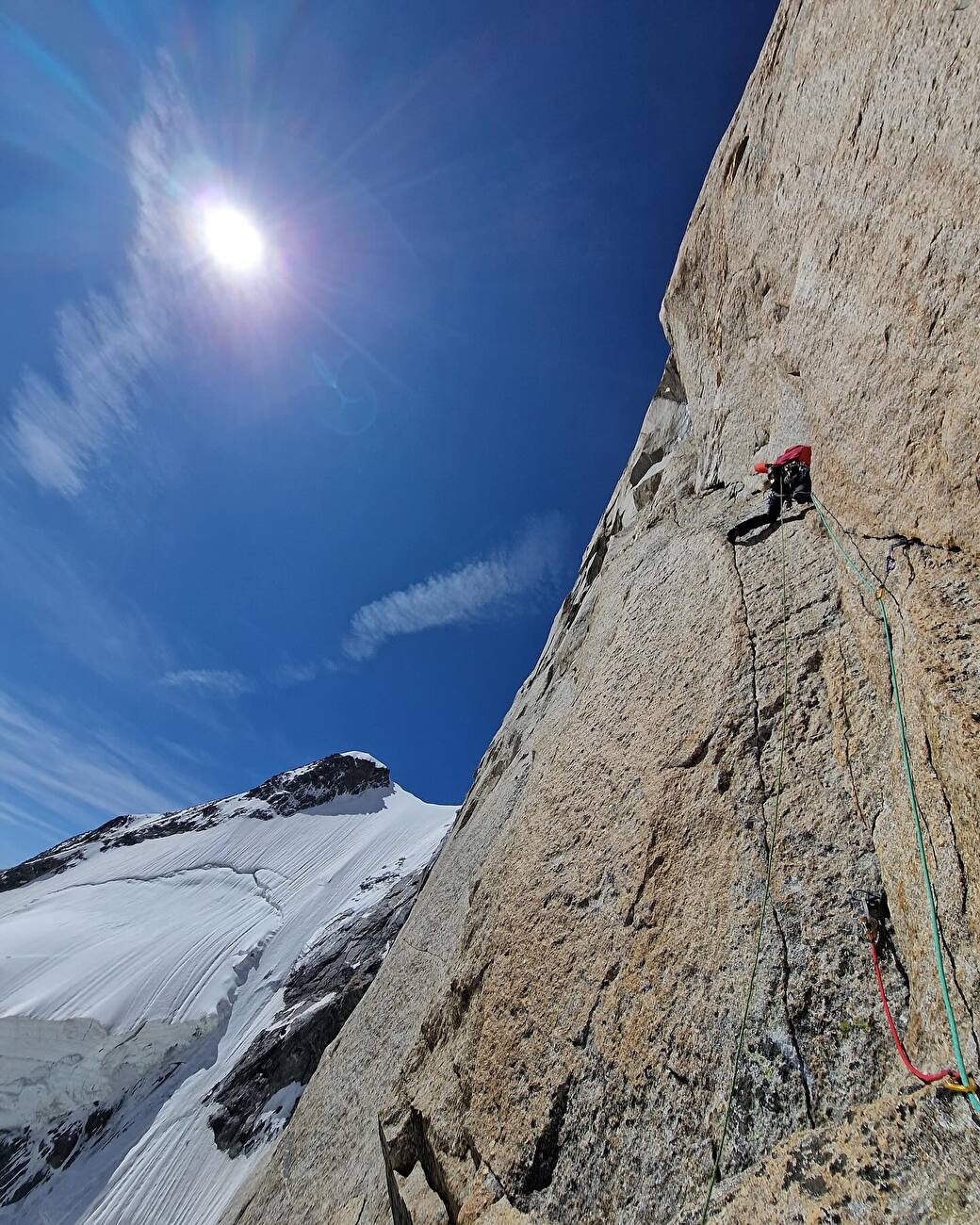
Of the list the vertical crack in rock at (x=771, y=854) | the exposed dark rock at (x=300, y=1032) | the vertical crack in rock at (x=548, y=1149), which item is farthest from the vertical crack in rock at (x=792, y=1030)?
the exposed dark rock at (x=300, y=1032)

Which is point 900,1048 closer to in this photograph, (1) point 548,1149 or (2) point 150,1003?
(1) point 548,1149

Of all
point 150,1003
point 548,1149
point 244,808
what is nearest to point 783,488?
point 548,1149

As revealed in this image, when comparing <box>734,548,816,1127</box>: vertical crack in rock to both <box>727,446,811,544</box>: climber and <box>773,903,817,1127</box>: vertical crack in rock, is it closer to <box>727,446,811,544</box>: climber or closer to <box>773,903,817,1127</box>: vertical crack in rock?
<box>773,903,817,1127</box>: vertical crack in rock

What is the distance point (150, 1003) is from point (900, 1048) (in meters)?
40.0

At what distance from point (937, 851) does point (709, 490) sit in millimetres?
4981

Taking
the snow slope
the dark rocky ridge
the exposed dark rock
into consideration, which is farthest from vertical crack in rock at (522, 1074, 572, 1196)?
the dark rocky ridge

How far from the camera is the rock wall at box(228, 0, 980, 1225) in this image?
2.62m

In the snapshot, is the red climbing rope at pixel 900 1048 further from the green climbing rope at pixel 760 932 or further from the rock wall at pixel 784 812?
the green climbing rope at pixel 760 932

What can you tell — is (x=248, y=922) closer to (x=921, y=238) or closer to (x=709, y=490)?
(x=709, y=490)

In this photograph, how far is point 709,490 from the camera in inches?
271

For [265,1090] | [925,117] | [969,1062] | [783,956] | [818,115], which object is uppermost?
[818,115]

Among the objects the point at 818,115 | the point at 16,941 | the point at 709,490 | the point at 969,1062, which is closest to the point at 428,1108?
the point at 969,1062

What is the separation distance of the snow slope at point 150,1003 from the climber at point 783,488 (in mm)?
→ 28690

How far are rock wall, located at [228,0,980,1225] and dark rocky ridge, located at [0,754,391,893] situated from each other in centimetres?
6656
